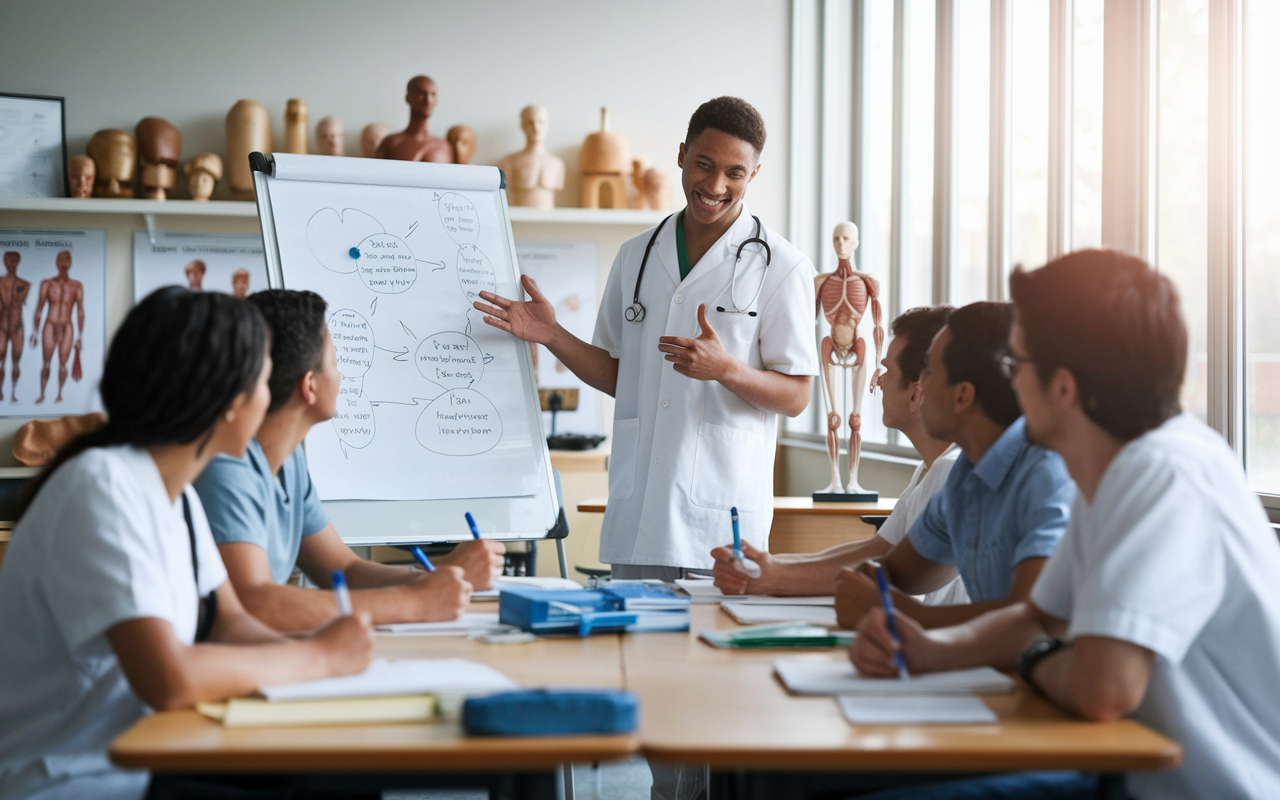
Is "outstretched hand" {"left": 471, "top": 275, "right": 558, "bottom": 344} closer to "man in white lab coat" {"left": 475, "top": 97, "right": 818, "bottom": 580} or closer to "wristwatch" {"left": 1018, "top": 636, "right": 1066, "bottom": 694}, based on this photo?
"man in white lab coat" {"left": 475, "top": 97, "right": 818, "bottom": 580}

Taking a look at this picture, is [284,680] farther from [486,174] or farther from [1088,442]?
[486,174]

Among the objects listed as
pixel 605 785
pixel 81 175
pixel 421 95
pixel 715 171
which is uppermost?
pixel 421 95

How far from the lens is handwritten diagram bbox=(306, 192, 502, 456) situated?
238 centimetres

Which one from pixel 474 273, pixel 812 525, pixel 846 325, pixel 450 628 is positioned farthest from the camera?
pixel 846 325

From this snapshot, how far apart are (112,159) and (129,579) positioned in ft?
13.3

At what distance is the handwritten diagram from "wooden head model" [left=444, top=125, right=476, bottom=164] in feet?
7.94

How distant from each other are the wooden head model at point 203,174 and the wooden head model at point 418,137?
2.35ft

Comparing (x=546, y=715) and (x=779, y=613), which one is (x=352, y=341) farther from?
(x=546, y=715)

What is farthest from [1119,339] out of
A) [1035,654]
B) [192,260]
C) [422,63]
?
[192,260]

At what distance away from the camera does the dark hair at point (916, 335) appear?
2.08 meters

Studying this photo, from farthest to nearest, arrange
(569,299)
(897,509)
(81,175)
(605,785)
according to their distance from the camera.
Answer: (569,299)
(81,175)
(605,785)
(897,509)

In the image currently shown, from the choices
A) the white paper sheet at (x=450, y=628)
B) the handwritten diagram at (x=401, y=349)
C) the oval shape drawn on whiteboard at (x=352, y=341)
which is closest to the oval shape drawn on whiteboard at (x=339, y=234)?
the handwritten diagram at (x=401, y=349)

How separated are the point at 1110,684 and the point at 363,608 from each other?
1070 millimetres

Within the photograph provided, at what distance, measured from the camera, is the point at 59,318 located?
477 centimetres
